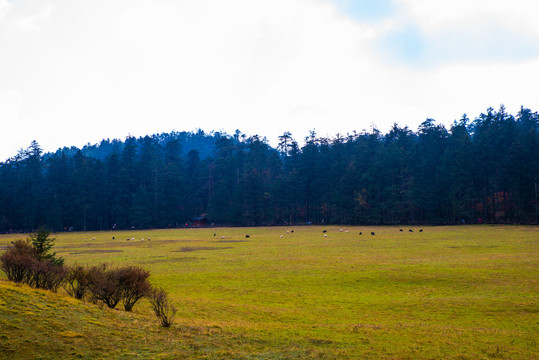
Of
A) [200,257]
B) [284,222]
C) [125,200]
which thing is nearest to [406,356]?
[200,257]

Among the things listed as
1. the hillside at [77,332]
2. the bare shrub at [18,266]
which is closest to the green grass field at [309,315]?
the hillside at [77,332]

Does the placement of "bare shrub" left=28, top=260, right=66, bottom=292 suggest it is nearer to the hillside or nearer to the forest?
the hillside

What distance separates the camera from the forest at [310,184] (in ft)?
293

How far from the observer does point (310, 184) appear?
124 meters

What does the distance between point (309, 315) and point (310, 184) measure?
10579 centimetres

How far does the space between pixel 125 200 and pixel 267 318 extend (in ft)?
391

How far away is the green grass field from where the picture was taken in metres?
12.4

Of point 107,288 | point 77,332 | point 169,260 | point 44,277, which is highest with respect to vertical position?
point 44,277

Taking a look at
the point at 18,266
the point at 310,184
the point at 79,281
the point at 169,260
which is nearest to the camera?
the point at 18,266

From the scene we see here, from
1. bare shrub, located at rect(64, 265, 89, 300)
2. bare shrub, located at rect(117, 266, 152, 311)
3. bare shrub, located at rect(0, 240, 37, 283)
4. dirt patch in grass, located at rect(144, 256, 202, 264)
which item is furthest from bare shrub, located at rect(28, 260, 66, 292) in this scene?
dirt patch in grass, located at rect(144, 256, 202, 264)

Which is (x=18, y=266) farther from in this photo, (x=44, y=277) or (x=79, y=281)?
(x=79, y=281)

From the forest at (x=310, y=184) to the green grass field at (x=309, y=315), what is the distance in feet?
203

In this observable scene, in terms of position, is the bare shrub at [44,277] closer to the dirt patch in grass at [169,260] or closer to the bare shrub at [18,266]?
the bare shrub at [18,266]

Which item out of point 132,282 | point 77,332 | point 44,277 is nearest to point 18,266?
point 44,277
